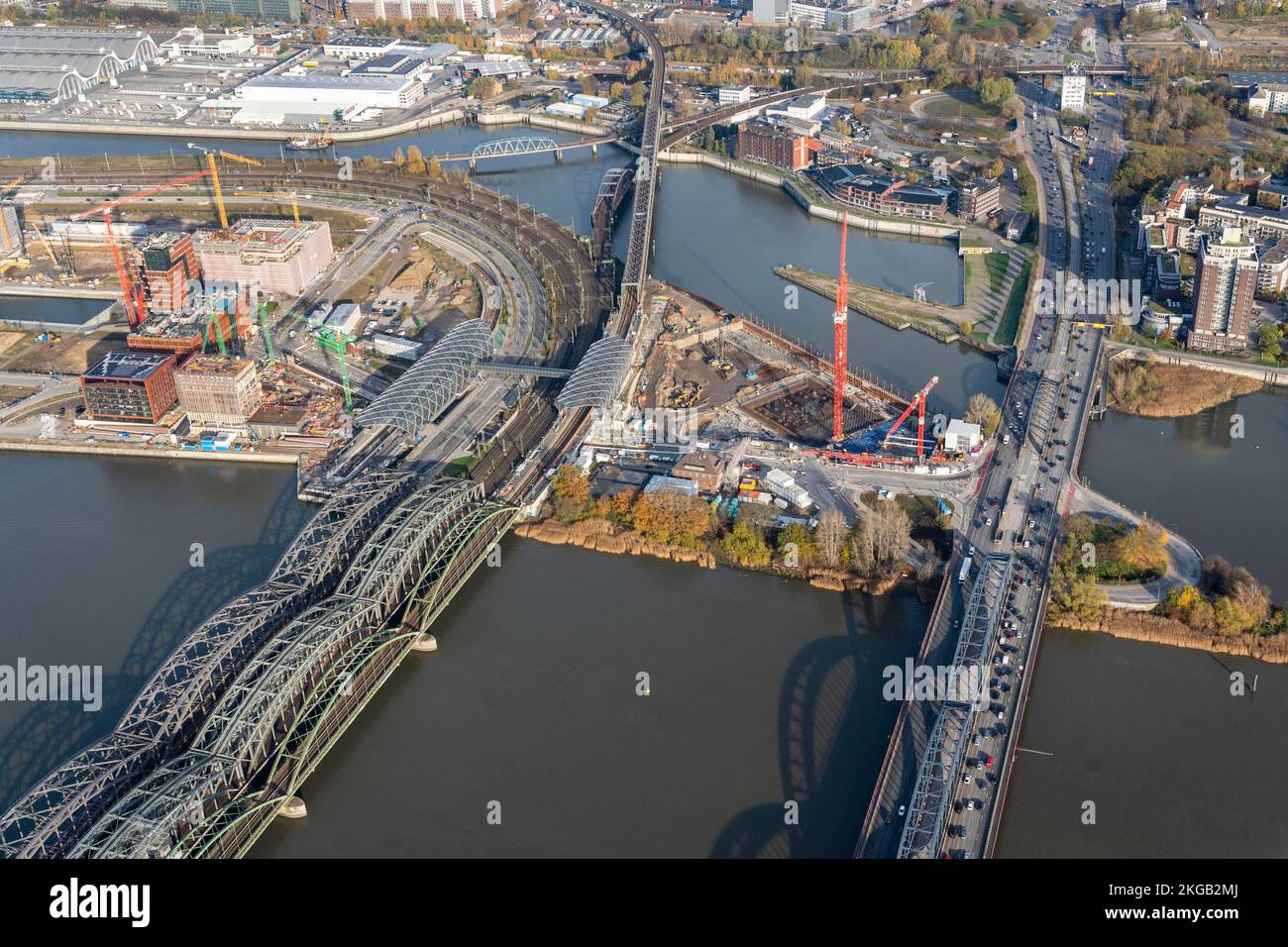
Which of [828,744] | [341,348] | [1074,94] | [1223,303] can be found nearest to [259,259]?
[341,348]

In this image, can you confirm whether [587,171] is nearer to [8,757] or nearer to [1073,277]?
[1073,277]

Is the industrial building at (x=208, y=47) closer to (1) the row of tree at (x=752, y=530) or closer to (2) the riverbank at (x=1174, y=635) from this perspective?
(1) the row of tree at (x=752, y=530)

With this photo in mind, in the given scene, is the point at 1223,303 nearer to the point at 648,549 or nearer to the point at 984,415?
the point at 984,415

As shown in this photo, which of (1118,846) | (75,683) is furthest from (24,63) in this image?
(1118,846)

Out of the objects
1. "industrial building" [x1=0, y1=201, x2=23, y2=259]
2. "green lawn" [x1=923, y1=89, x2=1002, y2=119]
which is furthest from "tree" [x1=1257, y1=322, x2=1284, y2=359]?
"industrial building" [x1=0, y1=201, x2=23, y2=259]

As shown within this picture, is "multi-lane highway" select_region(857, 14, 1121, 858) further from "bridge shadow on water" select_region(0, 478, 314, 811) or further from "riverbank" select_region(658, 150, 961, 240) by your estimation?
"bridge shadow on water" select_region(0, 478, 314, 811)

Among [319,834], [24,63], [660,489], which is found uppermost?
[24,63]
